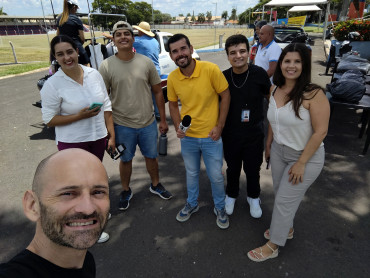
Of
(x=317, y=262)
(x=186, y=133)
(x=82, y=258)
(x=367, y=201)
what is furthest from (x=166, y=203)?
(x=367, y=201)

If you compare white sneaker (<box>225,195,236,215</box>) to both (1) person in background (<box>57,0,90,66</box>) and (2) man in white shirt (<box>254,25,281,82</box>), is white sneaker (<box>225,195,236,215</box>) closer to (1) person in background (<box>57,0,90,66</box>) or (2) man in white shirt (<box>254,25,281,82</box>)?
(2) man in white shirt (<box>254,25,281,82</box>)

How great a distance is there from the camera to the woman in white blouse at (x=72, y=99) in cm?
228

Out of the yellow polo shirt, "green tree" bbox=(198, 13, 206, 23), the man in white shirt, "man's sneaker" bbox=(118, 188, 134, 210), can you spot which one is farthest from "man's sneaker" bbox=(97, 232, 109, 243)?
"green tree" bbox=(198, 13, 206, 23)

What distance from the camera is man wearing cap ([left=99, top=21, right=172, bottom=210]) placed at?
2727 millimetres

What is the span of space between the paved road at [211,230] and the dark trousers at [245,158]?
0.32 metres

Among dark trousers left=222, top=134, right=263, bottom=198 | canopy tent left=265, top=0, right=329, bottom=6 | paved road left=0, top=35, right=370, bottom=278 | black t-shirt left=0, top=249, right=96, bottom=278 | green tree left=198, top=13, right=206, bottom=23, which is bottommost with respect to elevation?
paved road left=0, top=35, right=370, bottom=278

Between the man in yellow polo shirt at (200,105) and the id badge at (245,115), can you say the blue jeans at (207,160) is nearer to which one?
the man in yellow polo shirt at (200,105)

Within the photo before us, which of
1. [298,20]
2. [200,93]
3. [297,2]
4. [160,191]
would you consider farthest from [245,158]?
[298,20]

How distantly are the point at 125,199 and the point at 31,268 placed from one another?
2.24m

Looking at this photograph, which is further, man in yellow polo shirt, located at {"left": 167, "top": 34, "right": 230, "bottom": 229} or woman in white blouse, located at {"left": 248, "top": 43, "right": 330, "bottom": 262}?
man in yellow polo shirt, located at {"left": 167, "top": 34, "right": 230, "bottom": 229}

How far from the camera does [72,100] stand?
7.66ft

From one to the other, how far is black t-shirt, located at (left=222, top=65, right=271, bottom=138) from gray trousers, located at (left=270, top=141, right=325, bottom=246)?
35cm

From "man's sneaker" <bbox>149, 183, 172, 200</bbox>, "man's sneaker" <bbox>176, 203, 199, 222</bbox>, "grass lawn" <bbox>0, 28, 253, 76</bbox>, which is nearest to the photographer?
"man's sneaker" <bbox>176, 203, 199, 222</bbox>

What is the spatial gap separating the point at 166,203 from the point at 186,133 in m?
1.11
